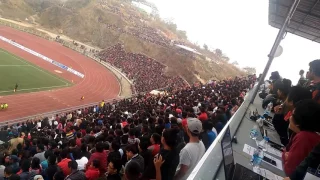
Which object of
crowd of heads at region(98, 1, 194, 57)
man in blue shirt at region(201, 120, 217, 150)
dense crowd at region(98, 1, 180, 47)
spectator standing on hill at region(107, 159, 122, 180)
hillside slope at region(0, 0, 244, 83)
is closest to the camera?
spectator standing on hill at region(107, 159, 122, 180)

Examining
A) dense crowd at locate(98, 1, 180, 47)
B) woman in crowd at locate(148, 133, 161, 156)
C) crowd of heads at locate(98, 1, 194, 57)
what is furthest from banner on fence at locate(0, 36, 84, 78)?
woman in crowd at locate(148, 133, 161, 156)

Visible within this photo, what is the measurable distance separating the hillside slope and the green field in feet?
65.7

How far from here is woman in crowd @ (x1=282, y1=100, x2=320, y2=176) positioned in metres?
3.27

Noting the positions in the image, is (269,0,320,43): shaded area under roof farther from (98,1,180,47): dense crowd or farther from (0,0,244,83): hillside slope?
(98,1,180,47): dense crowd

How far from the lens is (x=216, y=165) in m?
3.56

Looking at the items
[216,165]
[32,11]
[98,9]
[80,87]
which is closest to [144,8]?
[98,9]

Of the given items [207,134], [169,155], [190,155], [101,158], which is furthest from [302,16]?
[101,158]

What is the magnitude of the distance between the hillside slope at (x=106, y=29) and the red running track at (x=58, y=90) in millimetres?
13118

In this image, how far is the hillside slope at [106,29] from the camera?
5291cm

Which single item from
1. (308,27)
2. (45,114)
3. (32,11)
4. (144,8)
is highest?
(144,8)

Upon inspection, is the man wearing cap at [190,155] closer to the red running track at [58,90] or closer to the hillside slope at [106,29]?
the red running track at [58,90]

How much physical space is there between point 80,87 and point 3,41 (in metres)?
17.3

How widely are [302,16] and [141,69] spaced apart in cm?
3567

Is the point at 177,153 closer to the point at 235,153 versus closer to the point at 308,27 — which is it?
the point at 235,153
